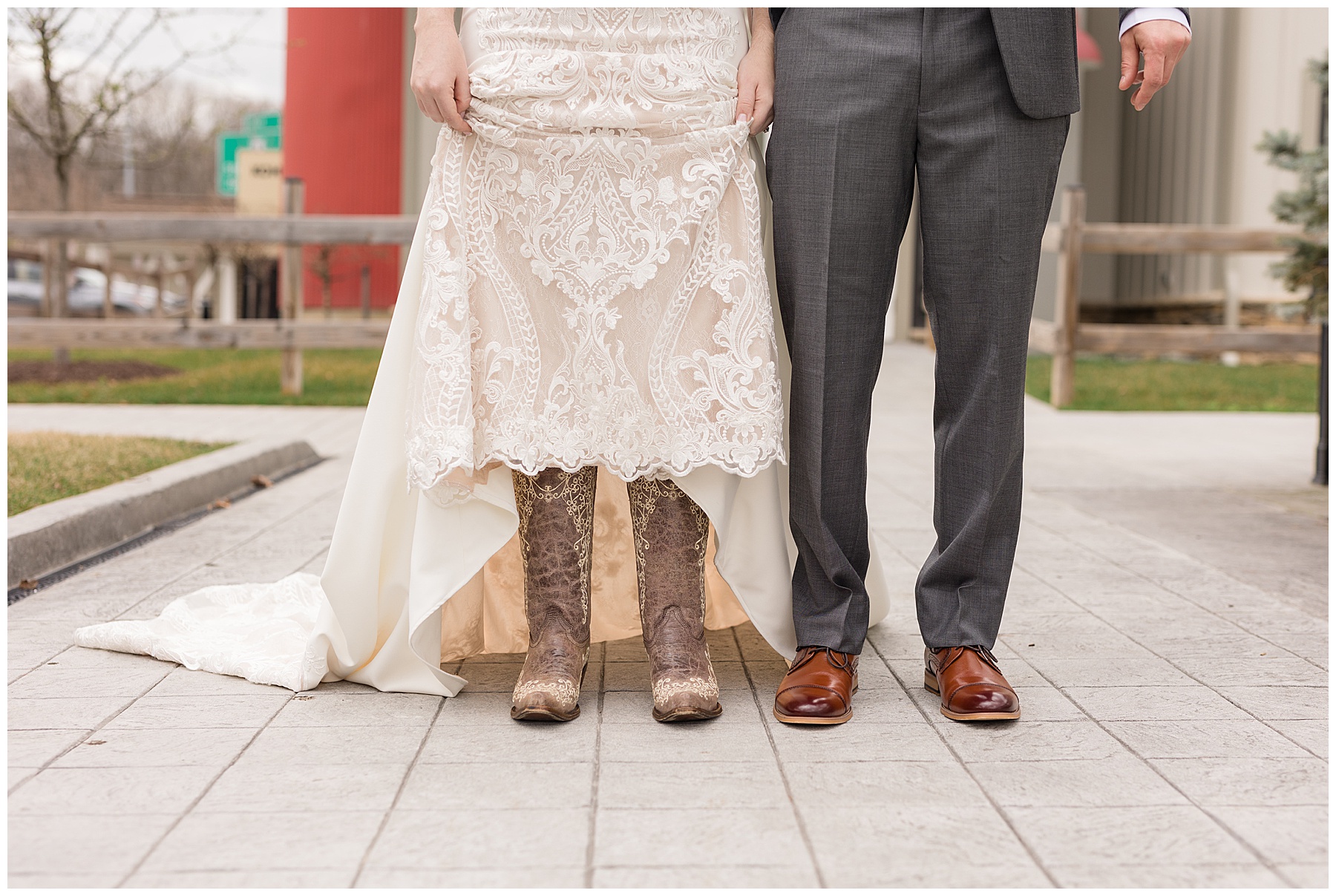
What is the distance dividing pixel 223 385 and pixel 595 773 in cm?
770

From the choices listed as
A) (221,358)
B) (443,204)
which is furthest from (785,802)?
(221,358)

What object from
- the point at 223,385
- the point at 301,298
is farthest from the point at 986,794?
the point at 223,385

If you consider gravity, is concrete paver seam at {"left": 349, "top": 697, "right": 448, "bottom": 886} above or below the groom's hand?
below

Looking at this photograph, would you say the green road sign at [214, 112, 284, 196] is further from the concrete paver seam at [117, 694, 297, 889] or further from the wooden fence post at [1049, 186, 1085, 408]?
the concrete paver seam at [117, 694, 297, 889]

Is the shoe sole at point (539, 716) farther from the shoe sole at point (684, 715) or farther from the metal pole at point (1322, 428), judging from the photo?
the metal pole at point (1322, 428)

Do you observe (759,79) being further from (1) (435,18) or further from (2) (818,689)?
(2) (818,689)

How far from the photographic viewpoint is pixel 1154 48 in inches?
81.1

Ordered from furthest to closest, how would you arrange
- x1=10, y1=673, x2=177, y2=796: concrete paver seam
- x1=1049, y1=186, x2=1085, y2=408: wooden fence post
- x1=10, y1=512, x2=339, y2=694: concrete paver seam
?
x1=1049, y1=186, x2=1085, y2=408: wooden fence post < x1=10, y1=512, x2=339, y2=694: concrete paver seam < x1=10, y1=673, x2=177, y2=796: concrete paver seam

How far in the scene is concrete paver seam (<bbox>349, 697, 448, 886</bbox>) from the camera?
1551 millimetres

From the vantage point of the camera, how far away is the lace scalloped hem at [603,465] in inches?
85.0

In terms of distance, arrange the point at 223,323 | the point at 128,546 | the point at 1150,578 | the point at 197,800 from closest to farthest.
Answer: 1. the point at 197,800
2. the point at 1150,578
3. the point at 128,546
4. the point at 223,323

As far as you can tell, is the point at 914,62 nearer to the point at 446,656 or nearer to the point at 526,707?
the point at 526,707

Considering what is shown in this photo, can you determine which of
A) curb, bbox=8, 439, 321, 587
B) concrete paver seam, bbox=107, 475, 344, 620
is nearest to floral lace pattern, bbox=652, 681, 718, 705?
concrete paver seam, bbox=107, 475, 344, 620
